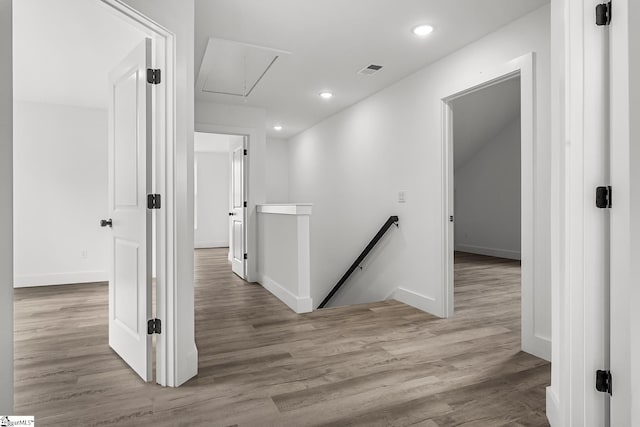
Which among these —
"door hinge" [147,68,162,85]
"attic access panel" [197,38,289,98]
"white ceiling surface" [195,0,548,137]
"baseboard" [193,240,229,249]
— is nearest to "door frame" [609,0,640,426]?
"white ceiling surface" [195,0,548,137]

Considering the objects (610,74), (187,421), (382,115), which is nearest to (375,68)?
(382,115)

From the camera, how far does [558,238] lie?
1.55 m

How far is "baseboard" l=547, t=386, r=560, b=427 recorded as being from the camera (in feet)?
5.08

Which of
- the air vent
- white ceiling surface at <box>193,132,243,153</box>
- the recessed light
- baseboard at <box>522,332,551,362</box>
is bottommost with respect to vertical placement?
baseboard at <box>522,332,551,362</box>

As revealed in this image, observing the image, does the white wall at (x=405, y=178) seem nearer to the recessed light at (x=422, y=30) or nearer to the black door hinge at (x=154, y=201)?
the recessed light at (x=422, y=30)

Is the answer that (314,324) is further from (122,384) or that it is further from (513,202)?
(513,202)

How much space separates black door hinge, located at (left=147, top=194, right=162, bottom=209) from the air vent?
2.49 m

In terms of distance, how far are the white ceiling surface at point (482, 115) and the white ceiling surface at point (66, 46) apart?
171 inches

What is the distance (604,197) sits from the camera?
51.3 inches

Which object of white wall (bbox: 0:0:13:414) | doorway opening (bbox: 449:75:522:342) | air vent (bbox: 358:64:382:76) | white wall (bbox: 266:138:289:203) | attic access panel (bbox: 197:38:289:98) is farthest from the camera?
white wall (bbox: 266:138:289:203)

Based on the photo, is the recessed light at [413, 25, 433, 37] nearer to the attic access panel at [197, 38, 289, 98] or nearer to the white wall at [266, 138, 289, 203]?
the attic access panel at [197, 38, 289, 98]

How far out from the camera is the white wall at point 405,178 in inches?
96.0

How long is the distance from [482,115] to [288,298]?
15.4 ft

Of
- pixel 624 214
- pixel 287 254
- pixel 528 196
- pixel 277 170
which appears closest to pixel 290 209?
pixel 287 254
